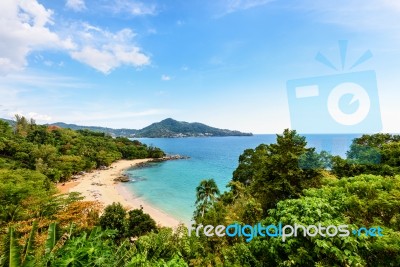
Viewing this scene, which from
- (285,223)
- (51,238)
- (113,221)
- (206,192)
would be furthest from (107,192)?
(285,223)

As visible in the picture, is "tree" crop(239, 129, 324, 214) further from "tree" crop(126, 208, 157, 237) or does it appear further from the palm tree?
"tree" crop(126, 208, 157, 237)

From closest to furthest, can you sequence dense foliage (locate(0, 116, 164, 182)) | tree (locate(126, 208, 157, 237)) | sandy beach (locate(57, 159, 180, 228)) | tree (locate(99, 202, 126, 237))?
tree (locate(99, 202, 126, 237)) < tree (locate(126, 208, 157, 237)) < sandy beach (locate(57, 159, 180, 228)) < dense foliage (locate(0, 116, 164, 182))

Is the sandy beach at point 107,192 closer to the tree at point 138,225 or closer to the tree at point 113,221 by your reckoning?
the tree at point 138,225

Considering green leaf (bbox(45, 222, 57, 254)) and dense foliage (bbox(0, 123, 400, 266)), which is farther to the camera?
green leaf (bbox(45, 222, 57, 254))

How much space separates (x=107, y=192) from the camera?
136ft

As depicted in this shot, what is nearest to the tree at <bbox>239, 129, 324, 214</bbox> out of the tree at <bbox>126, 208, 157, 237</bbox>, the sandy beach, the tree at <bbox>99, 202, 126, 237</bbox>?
the tree at <bbox>126, 208, 157, 237</bbox>

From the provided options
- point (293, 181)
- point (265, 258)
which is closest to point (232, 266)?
point (265, 258)

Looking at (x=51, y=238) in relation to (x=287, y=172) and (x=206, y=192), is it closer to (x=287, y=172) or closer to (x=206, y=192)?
(x=287, y=172)

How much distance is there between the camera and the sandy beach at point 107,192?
104 feet

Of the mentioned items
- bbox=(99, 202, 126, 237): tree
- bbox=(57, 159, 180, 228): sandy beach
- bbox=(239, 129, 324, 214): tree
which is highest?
bbox=(239, 129, 324, 214): tree

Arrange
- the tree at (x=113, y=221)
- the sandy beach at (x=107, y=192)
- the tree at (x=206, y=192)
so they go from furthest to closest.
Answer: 1. the sandy beach at (x=107, y=192)
2. the tree at (x=206, y=192)
3. the tree at (x=113, y=221)

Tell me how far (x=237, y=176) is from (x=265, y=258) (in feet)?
69.0

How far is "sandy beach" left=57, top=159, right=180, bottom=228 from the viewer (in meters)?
31.6

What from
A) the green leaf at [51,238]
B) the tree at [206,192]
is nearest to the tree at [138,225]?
the tree at [206,192]
